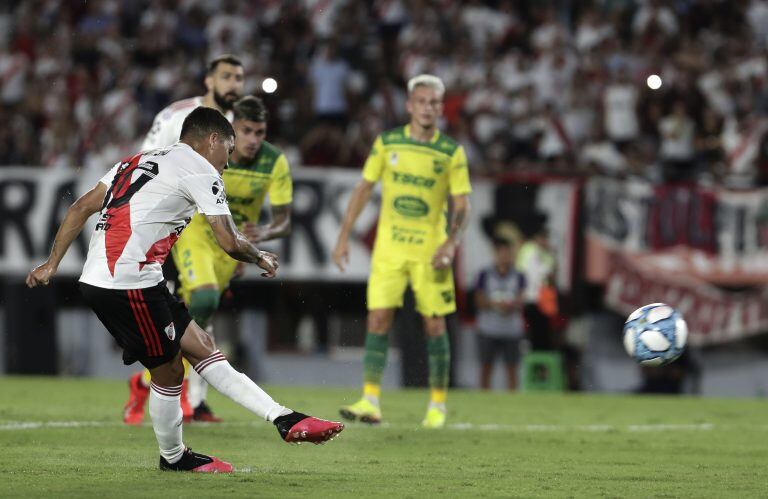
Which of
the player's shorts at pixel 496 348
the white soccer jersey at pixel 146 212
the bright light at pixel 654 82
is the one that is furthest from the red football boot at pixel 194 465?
the bright light at pixel 654 82

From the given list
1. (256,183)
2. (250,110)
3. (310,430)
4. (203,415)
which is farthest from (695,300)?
(310,430)

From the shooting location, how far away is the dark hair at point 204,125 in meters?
→ 7.20

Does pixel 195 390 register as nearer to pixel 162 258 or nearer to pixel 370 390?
pixel 370 390

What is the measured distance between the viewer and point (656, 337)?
29.2 feet

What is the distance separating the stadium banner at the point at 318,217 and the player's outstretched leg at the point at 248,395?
897 centimetres

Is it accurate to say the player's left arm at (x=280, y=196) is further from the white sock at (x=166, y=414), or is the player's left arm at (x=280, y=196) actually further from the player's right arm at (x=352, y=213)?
the white sock at (x=166, y=414)

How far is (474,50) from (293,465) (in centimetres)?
1215

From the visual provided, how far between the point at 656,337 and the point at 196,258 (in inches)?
135

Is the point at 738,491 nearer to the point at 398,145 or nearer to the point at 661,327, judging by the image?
the point at 661,327

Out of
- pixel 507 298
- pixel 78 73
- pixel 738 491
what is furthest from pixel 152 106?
pixel 738 491

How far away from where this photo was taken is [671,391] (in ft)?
54.0

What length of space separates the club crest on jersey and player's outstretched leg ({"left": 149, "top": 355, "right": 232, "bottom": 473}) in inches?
6.4

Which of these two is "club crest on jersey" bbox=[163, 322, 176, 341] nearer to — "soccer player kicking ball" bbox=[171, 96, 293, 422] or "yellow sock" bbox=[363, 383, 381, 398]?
"soccer player kicking ball" bbox=[171, 96, 293, 422]

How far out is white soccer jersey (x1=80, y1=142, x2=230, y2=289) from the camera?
6965mm
